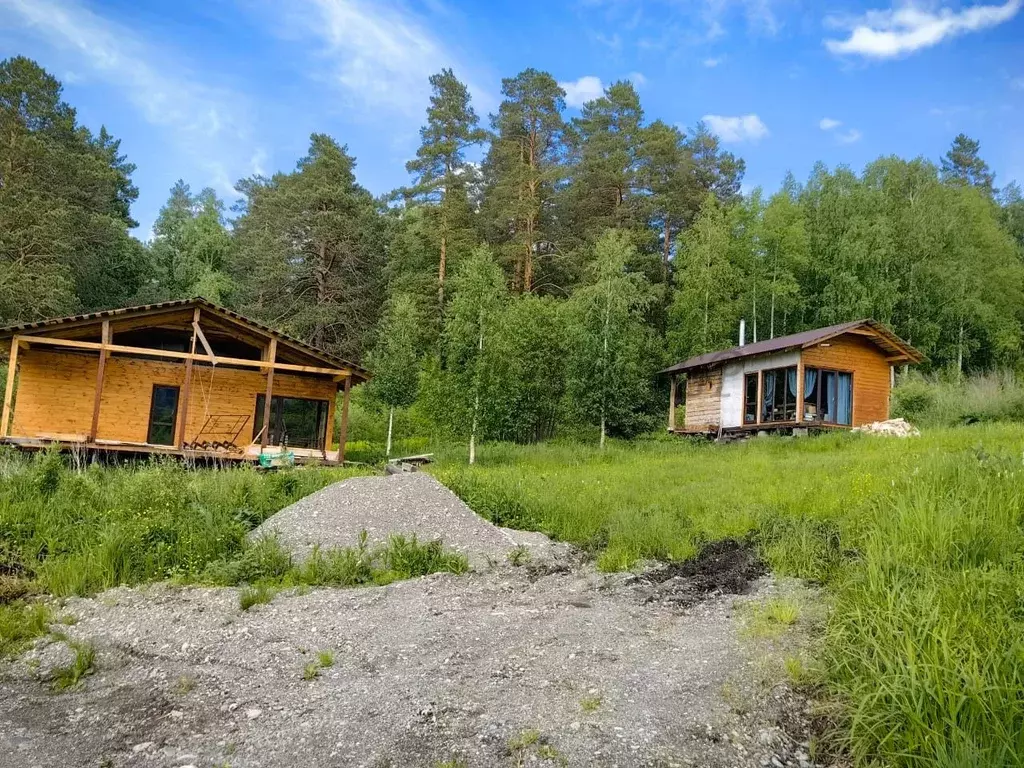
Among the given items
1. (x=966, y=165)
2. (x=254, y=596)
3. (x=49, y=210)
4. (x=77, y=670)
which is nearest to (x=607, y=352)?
(x=254, y=596)

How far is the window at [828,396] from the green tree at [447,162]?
16940mm

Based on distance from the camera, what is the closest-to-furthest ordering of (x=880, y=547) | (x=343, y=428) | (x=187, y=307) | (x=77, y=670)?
(x=77, y=670) → (x=880, y=547) → (x=187, y=307) → (x=343, y=428)

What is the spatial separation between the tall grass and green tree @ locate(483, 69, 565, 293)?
22.9m

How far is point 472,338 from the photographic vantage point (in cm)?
A: 2066

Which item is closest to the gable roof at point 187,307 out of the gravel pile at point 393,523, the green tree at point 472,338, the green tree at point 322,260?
the green tree at point 472,338

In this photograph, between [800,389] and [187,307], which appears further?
[800,389]

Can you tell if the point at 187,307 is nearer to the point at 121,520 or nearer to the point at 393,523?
the point at 121,520

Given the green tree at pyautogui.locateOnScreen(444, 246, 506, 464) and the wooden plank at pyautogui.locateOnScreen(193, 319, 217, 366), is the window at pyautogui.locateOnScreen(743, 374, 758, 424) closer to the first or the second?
Answer: the green tree at pyautogui.locateOnScreen(444, 246, 506, 464)

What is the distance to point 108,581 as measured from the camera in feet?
25.4

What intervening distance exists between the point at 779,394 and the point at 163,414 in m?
18.7

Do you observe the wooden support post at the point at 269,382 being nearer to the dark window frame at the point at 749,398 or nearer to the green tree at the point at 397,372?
the green tree at the point at 397,372

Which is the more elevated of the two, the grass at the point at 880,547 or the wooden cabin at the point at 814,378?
the wooden cabin at the point at 814,378

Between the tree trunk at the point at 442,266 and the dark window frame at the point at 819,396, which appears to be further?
the tree trunk at the point at 442,266

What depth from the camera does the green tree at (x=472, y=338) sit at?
20141mm
